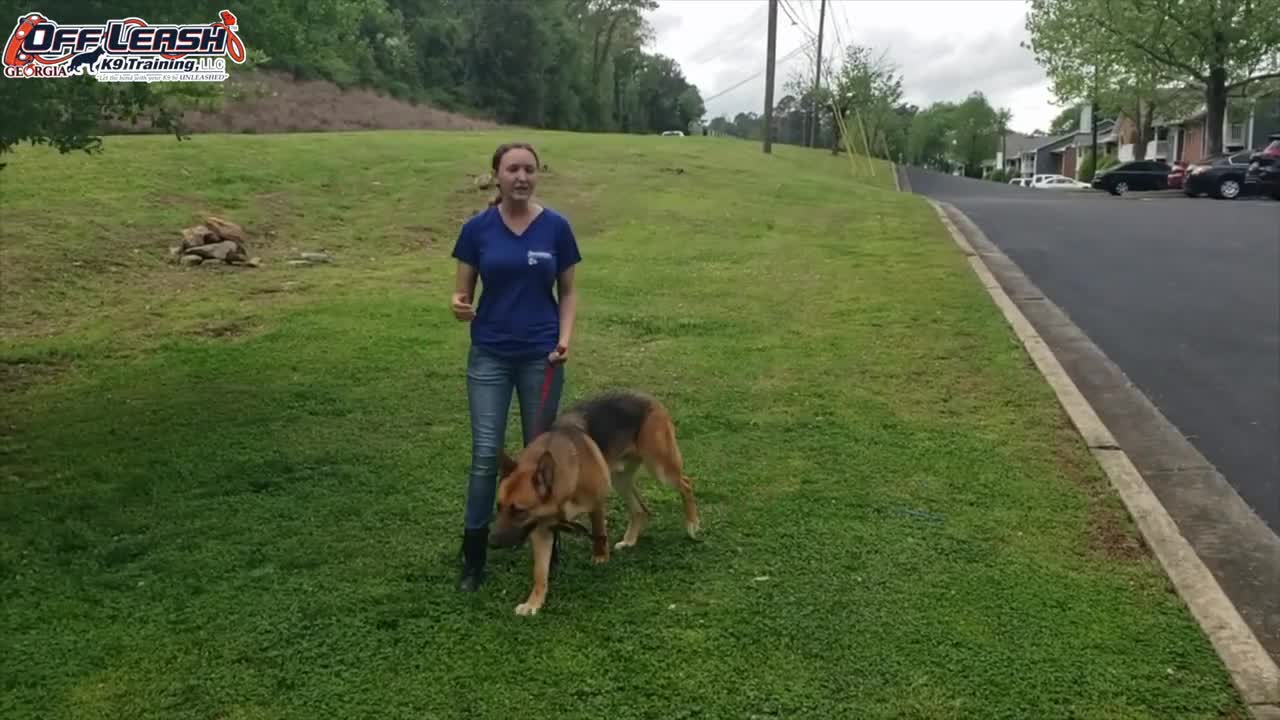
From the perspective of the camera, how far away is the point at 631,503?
517 centimetres

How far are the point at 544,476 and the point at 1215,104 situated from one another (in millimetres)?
44129

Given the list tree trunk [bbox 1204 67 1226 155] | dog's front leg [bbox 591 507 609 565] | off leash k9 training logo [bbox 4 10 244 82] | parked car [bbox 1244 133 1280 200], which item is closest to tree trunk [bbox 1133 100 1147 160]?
tree trunk [bbox 1204 67 1226 155]

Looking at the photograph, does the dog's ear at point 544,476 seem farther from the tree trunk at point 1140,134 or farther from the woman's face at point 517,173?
the tree trunk at point 1140,134

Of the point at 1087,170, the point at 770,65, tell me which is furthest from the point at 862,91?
the point at 1087,170

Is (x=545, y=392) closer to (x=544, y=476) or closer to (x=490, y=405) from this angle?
(x=490, y=405)

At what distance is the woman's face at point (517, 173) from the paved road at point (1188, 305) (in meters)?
4.33

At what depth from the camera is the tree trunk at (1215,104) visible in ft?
133

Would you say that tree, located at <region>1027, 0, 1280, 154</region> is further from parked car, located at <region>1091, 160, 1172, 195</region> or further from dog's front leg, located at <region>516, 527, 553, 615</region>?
dog's front leg, located at <region>516, 527, 553, 615</region>

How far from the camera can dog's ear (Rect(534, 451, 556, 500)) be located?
4238 millimetres

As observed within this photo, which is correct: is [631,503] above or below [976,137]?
below

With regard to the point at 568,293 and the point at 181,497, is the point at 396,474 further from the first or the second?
the point at 568,293

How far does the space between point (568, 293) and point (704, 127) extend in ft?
315

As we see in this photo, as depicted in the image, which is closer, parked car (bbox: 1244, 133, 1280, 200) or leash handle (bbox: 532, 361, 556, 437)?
leash handle (bbox: 532, 361, 556, 437)

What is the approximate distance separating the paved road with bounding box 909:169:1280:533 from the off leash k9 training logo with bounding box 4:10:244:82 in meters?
7.26
